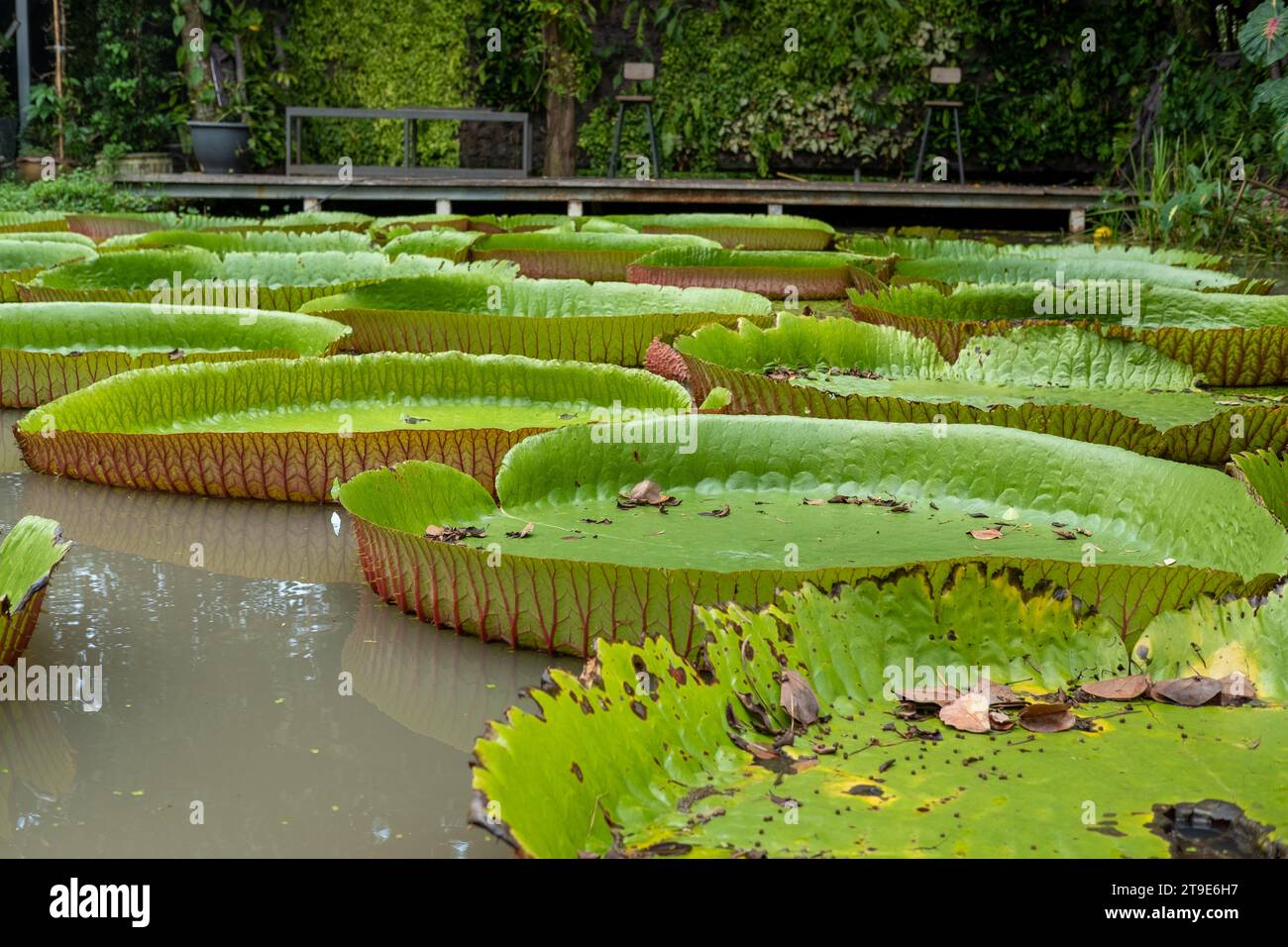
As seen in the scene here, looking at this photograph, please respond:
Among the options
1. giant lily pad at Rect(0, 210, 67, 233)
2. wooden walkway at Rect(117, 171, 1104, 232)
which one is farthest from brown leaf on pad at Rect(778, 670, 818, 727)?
wooden walkway at Rect(117, 171, 1104, 232)

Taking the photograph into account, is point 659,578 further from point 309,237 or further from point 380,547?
point 309,237

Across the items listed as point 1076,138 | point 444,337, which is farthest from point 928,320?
point 1076,138

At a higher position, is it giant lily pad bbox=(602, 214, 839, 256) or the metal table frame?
the metal table frame

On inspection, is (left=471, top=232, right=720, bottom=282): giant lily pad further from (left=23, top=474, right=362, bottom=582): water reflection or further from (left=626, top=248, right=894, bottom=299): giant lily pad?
(left=23, top=474, right=362, bottom=582): water reflection

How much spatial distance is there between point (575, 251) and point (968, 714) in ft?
14.4

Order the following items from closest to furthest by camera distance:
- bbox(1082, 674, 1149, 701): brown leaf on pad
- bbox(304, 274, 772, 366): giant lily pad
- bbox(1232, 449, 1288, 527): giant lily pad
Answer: bbox(1082, 674, 1149, 701): brown leaf on pad < bbox(1232, 449, 1288, 527): giant lily pad < bbox(304, 274, 772, 366): giant lily pad

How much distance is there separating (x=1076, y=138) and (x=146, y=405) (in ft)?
36.7

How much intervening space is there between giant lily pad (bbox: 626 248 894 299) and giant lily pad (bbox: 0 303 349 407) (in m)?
1.57

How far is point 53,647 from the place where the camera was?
166 centimetres

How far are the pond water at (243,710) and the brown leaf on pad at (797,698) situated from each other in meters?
0.27

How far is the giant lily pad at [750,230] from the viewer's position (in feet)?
22.5

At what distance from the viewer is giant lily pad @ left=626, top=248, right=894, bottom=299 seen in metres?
4.70

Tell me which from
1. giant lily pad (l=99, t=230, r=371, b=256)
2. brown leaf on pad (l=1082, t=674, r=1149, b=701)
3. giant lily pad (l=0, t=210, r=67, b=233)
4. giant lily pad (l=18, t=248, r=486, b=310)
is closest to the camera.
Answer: brown leaf on pad (l=1082, t=674, r=1149, b=701)
